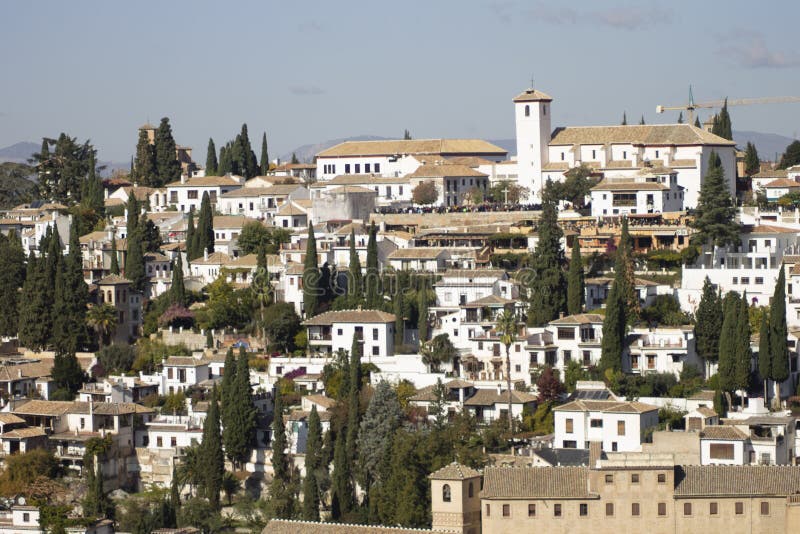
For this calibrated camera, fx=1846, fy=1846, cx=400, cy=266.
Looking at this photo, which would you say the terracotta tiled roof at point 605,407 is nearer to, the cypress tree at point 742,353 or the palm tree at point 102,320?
the cypress tree at point 742,353

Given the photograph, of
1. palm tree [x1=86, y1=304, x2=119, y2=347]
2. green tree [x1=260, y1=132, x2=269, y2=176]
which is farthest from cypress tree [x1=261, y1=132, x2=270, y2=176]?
palm tree [x1=86, y1=304, x2=119, y2=347]

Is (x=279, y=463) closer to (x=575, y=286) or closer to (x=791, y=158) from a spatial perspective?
(x=575, y=286)

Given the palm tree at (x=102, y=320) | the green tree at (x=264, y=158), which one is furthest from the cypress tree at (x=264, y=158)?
the palm tree at (x=102, y=320)

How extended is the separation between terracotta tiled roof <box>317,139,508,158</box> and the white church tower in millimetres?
6558

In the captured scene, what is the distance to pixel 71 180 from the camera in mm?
88875

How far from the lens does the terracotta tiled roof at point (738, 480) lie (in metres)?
44.2

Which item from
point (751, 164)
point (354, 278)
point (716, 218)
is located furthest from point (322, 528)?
point (751, 164)

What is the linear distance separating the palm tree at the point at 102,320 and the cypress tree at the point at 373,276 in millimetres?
9469

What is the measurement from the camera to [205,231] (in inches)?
2874

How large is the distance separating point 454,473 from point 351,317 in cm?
1624

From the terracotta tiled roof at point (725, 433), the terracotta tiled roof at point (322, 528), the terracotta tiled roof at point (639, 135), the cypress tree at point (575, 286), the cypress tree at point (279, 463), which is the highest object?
the terracotta tiled roof at point (639, 135)

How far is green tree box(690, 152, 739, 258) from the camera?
63438 mm

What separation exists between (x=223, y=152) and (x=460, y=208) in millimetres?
17331

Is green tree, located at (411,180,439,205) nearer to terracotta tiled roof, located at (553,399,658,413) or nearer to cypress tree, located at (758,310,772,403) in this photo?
cypress tree, located at (758,310,772,403)
